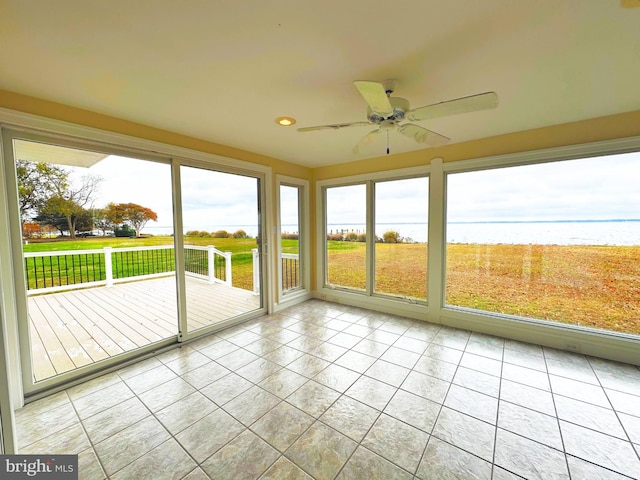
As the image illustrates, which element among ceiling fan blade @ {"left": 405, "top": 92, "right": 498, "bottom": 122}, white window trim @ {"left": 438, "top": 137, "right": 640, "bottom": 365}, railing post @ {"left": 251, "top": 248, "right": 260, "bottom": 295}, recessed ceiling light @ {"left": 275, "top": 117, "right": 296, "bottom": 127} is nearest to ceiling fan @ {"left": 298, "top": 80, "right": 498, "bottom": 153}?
ceiling fan blade @ {"left": 405, "top": 92, "right": 498, "bottom": 122}

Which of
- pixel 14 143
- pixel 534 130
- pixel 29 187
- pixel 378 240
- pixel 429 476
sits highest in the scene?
pixel 534 130

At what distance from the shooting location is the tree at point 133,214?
256 centimetres

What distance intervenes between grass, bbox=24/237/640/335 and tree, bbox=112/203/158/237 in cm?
19

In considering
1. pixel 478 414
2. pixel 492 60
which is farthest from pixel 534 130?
pixel 478 414

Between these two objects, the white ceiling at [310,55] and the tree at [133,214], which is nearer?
the white ceiling at [310,55]

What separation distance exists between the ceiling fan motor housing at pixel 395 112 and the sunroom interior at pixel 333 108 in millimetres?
133

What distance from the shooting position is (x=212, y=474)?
1416 millimetres

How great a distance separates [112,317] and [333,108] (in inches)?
140

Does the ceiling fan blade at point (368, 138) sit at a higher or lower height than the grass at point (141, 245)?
higher

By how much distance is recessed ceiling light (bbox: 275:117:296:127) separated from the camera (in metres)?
2.47

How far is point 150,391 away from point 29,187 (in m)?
1.96

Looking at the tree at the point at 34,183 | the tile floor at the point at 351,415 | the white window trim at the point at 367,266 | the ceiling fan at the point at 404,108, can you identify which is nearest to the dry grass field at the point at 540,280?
the white window trim at the point at 367,266

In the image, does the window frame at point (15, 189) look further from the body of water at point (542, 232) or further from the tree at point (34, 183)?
the body of water at point (542, 232)

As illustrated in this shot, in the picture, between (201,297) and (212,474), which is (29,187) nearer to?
(201,297)
